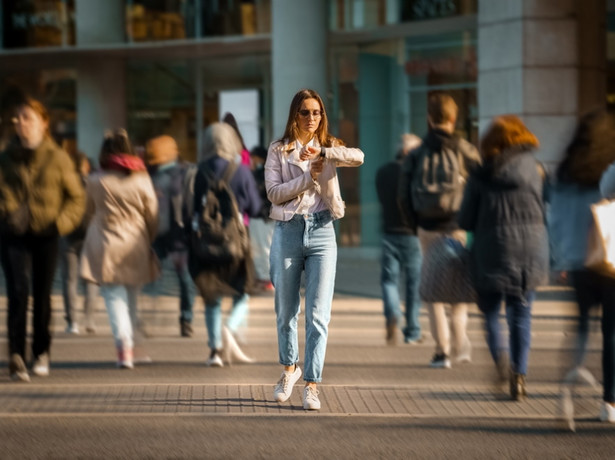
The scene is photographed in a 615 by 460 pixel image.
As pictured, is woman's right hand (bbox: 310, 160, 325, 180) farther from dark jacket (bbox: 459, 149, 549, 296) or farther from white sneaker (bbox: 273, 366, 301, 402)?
white sneaker (bbox: 273, 366, 301, 402)

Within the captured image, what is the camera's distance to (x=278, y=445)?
628cm

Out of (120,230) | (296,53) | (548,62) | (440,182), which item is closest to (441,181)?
(440,182)

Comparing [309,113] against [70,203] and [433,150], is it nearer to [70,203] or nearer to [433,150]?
[433,150]

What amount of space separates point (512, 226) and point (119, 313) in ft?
11.0

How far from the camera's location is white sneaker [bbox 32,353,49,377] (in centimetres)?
880

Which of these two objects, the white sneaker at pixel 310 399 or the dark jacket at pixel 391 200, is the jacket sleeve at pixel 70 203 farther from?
the dark jacket at pixel 391 200

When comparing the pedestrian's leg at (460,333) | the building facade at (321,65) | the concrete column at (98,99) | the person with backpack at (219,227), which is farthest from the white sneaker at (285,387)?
the concrete column at (98,99)

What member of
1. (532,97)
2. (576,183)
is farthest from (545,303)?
(576,183)

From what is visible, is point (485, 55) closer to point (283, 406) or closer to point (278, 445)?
point (283, 406)

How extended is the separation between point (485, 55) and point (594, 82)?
5.40 ft

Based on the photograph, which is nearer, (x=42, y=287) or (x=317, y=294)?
(x=317, y=294)

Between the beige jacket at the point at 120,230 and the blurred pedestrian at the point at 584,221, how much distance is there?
3.49 metres

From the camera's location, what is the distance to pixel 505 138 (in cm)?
752

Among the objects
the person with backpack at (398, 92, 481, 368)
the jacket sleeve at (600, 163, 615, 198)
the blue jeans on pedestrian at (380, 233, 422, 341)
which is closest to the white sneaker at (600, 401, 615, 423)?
the jacket sleeve at (600, 163, 615, 198)
